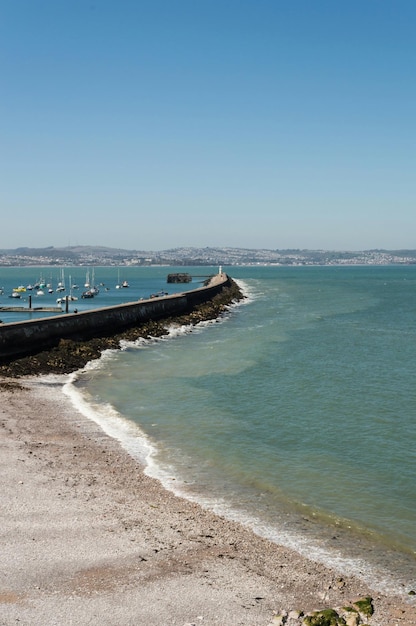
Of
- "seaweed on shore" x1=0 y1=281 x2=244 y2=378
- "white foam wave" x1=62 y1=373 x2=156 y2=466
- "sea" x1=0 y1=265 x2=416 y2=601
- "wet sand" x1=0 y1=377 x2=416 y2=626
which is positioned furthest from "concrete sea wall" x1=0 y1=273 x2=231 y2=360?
"wet sand" x1=0 y1=377 x2=416 y2=626

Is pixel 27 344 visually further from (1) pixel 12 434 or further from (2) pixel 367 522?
(2) pixel 367 522

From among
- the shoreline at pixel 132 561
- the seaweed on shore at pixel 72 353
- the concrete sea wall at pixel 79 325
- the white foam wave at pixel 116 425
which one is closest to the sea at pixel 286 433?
the white foam wave at pixel 116 425

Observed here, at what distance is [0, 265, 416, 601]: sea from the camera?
11.6 m

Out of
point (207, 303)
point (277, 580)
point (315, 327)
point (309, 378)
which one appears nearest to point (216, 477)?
point (277, 580)

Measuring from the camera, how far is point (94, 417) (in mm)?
19672

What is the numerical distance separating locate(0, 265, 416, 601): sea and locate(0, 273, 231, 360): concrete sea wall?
249cm

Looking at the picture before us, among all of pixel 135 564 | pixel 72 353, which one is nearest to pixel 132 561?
pixel 135 564

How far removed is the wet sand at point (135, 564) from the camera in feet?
27.8

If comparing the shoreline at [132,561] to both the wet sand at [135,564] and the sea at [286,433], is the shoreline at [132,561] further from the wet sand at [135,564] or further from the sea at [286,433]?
the sea at [286,433]

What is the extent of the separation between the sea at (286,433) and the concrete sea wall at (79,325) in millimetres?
2486

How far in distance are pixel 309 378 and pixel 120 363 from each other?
30.5ft

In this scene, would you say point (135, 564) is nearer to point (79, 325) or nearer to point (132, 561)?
point (132, 561)

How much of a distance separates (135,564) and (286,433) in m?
9.14

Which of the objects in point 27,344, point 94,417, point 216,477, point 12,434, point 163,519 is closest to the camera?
point 163,519
